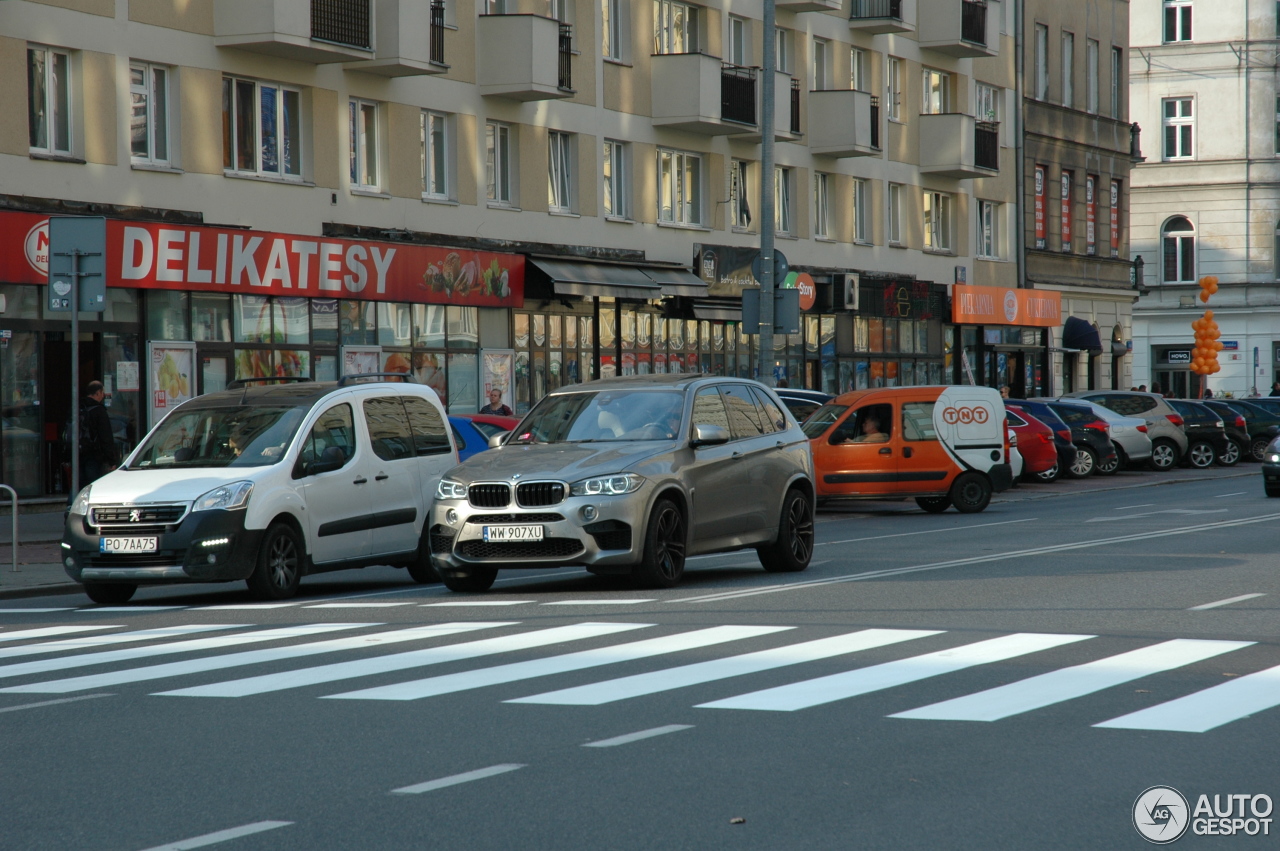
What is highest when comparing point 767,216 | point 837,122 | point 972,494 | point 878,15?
point 878,15

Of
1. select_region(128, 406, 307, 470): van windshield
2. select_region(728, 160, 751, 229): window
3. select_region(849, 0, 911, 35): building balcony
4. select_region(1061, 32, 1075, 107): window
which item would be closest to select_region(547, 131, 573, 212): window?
select_region(728, 160, 751, 229): window

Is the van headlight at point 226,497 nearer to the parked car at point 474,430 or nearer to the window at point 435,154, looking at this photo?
the parked car at point 474,430

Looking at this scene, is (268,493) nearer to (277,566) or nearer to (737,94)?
(277,566)

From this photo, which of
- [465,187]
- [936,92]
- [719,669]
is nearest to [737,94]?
[465,187]

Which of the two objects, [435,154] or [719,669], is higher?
[435,154]

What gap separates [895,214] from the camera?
157ft

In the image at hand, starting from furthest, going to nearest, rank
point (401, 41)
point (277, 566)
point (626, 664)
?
point (401, 41) → point (277, 566) → point (626, 664)

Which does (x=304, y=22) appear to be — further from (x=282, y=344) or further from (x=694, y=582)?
(x=694, y=582)

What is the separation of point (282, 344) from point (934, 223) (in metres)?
25.2

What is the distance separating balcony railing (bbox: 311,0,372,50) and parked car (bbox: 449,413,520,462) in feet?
28.0

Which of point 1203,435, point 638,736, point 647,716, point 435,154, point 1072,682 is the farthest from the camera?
point 1203,435

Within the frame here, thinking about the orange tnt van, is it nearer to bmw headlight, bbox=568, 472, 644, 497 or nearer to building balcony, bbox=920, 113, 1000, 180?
bmw headlight, bbox=568, 472, 644, 497

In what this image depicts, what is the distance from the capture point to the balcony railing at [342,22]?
2847 cm

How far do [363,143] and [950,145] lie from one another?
21238 mm
